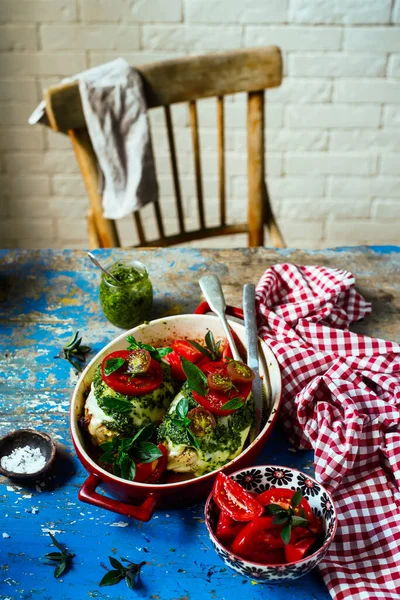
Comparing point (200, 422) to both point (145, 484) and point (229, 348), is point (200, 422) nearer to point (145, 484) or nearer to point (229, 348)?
point (145, 484)

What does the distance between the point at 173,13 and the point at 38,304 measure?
4.12ft

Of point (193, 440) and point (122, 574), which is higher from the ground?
point (193, 440)

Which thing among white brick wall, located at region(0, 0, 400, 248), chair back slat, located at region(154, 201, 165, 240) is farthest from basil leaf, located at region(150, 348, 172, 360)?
white brick wall, located at region(0, 0, 400, 248)

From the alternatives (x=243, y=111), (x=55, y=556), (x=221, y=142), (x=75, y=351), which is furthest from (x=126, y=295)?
(x=243, y=111)

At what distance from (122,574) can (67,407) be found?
0.31 meters

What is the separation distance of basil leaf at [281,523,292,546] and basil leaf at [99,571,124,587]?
8.5 inches

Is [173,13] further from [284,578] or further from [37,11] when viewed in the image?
[284,578]

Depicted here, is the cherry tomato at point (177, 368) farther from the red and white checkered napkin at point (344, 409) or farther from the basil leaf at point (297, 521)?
the basil leaf at point (297, 521)

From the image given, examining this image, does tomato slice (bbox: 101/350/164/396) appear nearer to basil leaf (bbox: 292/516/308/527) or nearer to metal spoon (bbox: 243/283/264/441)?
metal spoon (bbox: 243/283/264/441)

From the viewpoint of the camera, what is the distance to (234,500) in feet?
2.50

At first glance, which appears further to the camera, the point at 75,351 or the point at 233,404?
the point at 75,351

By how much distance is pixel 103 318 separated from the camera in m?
1.21

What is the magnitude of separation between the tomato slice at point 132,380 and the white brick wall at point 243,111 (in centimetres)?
149

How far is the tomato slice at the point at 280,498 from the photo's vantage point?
77 centimetres
